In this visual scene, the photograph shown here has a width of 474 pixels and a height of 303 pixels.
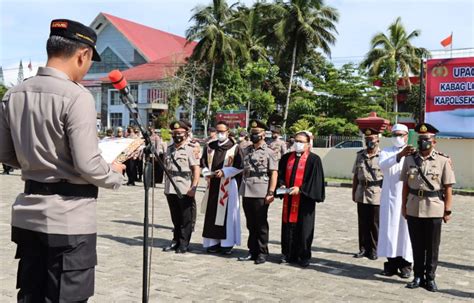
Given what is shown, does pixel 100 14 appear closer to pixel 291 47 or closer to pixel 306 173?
pixel 291 47

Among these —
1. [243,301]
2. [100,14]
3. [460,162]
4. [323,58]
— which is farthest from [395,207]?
[100,14]

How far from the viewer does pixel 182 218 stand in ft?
25.2

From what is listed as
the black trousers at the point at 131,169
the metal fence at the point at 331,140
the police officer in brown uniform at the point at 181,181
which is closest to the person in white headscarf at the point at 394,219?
the police officer in brown uniform at the point at 181,181

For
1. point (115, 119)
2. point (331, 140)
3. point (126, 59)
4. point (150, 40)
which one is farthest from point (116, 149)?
point (150, 40)

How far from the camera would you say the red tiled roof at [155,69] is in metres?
46.8

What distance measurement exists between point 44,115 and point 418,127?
4610mm

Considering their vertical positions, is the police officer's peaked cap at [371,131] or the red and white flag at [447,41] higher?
the red and white flag at [447,41]

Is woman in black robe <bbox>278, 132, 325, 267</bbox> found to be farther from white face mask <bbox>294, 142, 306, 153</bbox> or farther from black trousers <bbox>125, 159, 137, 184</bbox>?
black trousers <bbox>125, 159, 137, 184</bbox>

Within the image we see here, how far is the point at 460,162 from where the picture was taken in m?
18.7

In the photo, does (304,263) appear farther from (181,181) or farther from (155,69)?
(155,69)

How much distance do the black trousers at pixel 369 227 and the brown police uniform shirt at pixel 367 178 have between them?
105 millimetres

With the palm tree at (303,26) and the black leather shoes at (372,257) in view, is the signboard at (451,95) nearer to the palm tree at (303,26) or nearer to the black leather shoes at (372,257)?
the black leather shoes at (372,257)

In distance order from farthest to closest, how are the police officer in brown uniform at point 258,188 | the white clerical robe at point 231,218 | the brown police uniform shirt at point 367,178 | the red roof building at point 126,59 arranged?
Answer: the red roof building at point 126,59 < the white clerical robe at point 231,218 < the brown police uniform shirt at point 367,178 < the police officer in brown uniform at point 258,188

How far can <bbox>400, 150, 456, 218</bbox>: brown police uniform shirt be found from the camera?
5840 mm
